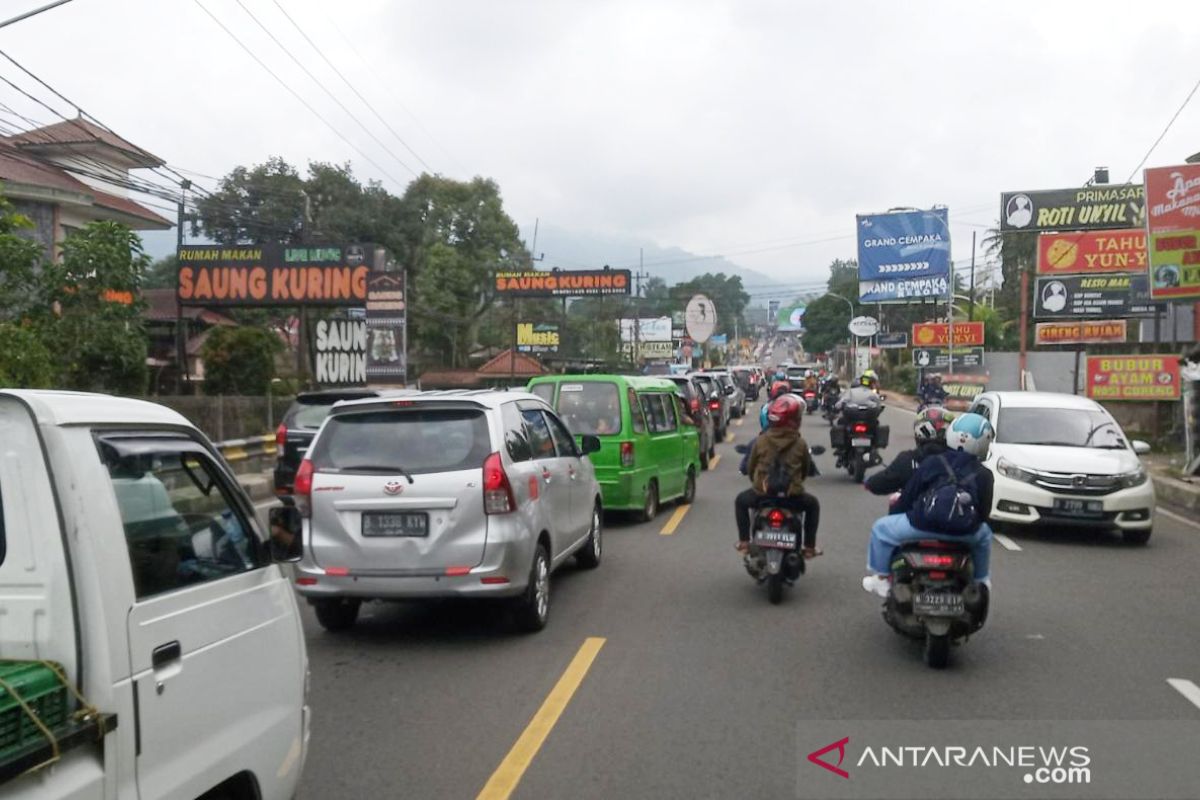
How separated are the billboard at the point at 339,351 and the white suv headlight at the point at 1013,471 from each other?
79.8ft

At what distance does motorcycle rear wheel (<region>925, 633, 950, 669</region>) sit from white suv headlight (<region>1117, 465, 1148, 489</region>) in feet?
20.3

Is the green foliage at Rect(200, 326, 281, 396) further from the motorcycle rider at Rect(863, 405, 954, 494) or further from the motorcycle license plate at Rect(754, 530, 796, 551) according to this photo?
the motorcycle rider at Rect(863, 405, 954, 494)

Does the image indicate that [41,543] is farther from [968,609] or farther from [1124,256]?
[1124,256]

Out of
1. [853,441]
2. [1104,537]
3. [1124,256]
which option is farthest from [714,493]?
[1124,256]

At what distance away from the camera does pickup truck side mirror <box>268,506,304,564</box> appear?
4.17m

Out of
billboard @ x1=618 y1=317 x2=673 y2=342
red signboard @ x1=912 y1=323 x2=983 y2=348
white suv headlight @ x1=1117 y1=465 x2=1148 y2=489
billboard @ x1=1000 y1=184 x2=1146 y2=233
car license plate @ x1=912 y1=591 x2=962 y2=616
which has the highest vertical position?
billboard @ x1=1000 y1=184 x2=1146 y2=233

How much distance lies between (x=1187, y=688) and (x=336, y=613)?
5.65 m

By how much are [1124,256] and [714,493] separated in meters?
26.5

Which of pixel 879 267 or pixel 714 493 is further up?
pixel 879 267

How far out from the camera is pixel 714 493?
17.7m

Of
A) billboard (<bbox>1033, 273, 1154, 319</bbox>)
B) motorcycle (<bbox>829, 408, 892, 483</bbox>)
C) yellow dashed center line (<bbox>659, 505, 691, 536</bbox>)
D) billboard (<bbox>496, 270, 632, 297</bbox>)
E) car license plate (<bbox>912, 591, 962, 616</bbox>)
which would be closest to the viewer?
car license plate (<bbox>912, 591, 962, 616</bbox>)

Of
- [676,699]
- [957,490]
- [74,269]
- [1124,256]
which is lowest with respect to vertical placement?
[676,699]

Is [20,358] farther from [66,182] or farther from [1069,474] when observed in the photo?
[66,182]

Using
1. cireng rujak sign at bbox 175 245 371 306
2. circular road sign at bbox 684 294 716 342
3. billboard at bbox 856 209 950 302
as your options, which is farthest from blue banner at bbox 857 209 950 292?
cireng rujak sign at bbox 175 245 371 306
